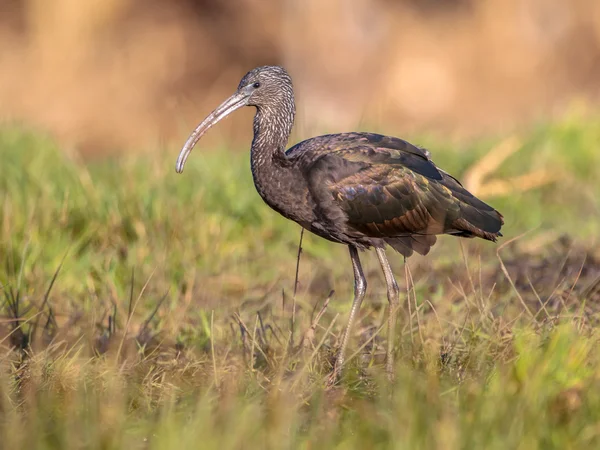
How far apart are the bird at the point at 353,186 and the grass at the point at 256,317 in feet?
0.96

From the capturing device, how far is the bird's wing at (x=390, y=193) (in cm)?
449

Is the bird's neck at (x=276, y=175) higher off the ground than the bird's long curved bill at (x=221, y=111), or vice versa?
the bird's long curved bill at (x=221, y=111)

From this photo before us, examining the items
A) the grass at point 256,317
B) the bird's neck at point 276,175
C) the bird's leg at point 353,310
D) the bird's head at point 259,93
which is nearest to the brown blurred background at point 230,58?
the grass at point 256,317

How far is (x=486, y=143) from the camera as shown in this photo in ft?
29.3

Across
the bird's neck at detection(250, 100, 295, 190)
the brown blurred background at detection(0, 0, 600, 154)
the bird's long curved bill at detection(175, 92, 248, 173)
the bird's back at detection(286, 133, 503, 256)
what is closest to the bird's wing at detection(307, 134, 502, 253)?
the bird's back at detection(286, 133, 503, 256)

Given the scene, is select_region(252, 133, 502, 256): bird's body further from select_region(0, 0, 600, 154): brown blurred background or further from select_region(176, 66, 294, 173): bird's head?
select_region(0, 0, 600, 154): brown blurred background

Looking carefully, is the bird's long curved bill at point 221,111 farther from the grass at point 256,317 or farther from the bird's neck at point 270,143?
the grass at point 256,317

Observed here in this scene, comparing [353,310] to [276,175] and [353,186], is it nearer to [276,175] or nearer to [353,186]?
[353,186]

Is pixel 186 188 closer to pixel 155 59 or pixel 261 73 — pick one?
pixel 261 73

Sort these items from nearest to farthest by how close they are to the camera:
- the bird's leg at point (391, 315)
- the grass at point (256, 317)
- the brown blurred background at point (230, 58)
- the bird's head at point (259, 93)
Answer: the grass at point (256, 317) → the bird's leg at point (391, 315) → the bird's head at point (259, 93) → the brown blurred background at point (230, 58)

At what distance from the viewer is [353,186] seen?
4520 millimetres

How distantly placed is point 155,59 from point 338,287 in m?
10.6

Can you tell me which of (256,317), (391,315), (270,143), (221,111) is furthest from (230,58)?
(391,315)

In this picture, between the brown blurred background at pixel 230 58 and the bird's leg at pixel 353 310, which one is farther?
the brown blurred background at pixel 230 58
